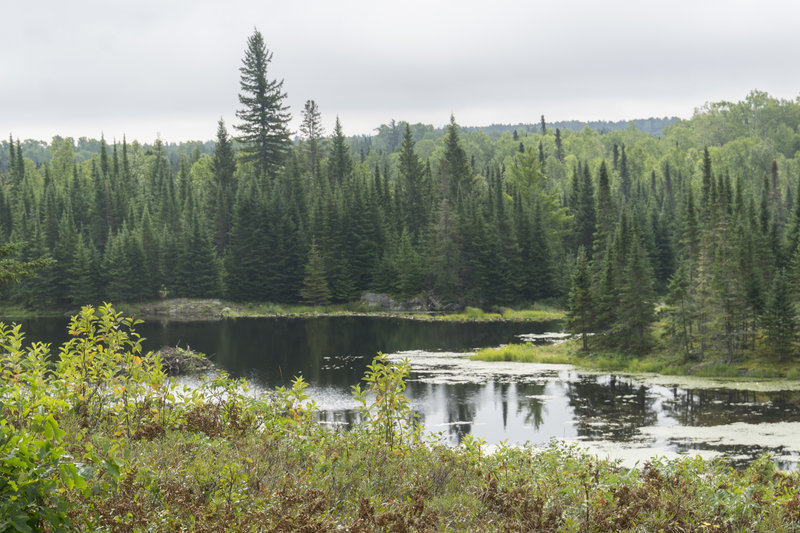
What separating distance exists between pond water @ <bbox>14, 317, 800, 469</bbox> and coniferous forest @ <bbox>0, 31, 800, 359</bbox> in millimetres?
7686

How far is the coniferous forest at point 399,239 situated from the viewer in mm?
46281

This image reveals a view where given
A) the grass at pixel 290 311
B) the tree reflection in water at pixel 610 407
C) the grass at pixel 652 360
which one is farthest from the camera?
the grass at pixel 290 311

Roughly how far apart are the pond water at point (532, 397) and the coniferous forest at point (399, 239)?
25.2ft

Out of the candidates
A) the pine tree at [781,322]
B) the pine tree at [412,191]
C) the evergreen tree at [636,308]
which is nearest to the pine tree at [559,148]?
the pine tree at [412,191]

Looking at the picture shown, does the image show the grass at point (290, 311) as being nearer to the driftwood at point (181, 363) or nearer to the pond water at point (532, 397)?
the pond water at point (532, 397)

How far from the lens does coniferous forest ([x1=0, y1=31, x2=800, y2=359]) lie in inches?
1822

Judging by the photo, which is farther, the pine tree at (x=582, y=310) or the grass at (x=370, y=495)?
the pine tree at (x=582, y=310)

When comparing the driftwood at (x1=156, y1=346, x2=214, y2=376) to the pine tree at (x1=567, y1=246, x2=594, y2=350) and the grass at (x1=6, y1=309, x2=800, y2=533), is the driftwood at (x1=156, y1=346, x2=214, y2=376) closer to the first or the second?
the pine tree at (x1=567, y1=246, x2=594, y2=350)

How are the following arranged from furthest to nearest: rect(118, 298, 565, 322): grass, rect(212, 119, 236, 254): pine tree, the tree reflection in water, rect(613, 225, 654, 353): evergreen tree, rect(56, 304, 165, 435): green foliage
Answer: rect(212, 119, 236, 254): pine tree
rect(118, 298, 565, 322): grass
rect(613, 225, 654, 353): evergreen tree
the tree reflection in water
rect(56, 304, 165, 435): green foliage

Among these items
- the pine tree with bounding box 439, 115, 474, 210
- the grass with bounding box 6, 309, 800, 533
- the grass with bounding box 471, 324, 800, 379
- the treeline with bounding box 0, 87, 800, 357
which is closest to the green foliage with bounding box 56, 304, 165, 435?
the grass with bounding box 6, 309, 800, 533

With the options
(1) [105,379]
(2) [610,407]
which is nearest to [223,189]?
(2) [610,407]

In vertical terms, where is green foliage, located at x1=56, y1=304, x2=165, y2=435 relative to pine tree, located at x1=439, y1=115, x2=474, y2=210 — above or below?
below

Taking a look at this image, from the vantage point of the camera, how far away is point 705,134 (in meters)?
174

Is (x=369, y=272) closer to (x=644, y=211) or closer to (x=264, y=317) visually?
(x=264, y=317)
